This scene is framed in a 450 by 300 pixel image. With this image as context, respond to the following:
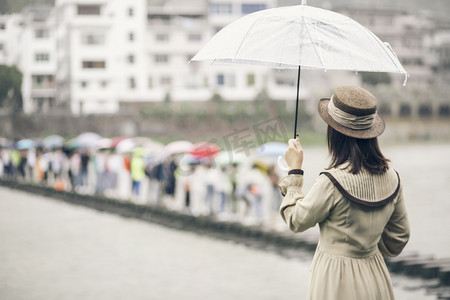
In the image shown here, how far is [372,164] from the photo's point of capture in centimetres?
261

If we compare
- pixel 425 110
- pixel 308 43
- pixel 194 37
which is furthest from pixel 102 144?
pixel 425 110

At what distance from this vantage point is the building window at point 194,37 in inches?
2025

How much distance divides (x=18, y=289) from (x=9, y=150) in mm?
17542

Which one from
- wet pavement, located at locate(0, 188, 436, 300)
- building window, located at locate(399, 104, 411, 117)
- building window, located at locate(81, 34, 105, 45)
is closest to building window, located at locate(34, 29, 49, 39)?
building window, located at locate(81, 34, 105, 45)

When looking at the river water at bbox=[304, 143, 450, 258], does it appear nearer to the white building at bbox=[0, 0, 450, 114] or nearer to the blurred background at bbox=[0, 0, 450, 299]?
the blurred background at bbox=[0, 0, 450, 299]

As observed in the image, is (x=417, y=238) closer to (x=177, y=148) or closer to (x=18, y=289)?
(x=177, y=148)

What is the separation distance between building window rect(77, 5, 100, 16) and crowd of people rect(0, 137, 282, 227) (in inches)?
1257

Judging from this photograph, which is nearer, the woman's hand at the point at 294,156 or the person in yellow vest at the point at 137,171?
the woman's hand at the point at 294,156

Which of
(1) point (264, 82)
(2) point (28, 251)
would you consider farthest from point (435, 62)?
(2) point (28, 251)

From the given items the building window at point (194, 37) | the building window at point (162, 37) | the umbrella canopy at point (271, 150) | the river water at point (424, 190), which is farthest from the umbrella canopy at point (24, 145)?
the building window at point (194, 37)

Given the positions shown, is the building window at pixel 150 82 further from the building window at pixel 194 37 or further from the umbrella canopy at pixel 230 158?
the umbrella canopy at pixel 230 158

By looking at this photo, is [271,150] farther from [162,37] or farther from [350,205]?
[162,37]

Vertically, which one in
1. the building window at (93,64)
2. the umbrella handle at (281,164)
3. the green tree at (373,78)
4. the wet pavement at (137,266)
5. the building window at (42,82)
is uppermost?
the umbrella handle at (281,164)

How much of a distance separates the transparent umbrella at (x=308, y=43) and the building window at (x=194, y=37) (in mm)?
48922
